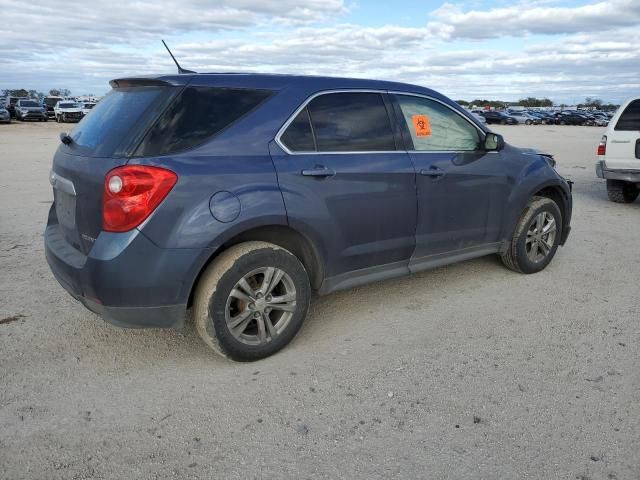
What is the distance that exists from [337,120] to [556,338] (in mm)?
2186

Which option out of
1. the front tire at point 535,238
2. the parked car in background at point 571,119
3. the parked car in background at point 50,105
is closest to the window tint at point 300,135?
the front tire at point 535,238

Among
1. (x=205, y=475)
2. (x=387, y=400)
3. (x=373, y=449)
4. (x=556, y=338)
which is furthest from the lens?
(x=556, y=338)

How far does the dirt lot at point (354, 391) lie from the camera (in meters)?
2.69

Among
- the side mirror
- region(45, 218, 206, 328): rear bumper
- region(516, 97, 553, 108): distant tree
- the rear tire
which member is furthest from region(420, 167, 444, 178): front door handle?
region(516, 97, 553, 108): distant tree

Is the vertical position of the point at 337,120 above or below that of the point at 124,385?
above

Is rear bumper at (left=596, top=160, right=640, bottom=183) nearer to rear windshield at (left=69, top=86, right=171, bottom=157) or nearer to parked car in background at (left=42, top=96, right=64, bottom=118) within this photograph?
rear windshield at (left=69, top=86, right=171, bottom=157)

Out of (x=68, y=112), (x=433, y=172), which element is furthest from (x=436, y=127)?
(x=68, y=112)

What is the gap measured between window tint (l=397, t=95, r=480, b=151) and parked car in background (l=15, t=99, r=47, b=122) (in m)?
41.9

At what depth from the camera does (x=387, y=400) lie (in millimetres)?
3207

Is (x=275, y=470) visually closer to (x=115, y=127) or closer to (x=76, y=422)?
(x=76, y=422)

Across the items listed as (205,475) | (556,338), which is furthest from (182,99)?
(556,338)

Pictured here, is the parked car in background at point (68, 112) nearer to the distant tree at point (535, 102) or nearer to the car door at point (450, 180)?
the car door at point (450, 180)

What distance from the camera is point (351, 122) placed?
13.1ft

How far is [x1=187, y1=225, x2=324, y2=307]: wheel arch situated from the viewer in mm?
3471
